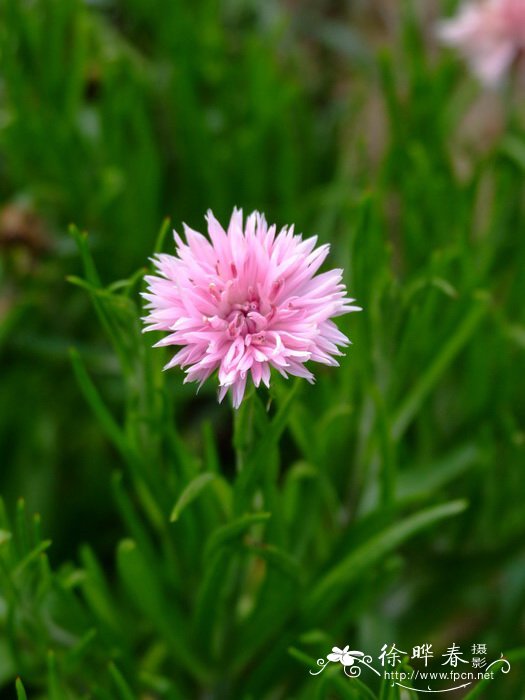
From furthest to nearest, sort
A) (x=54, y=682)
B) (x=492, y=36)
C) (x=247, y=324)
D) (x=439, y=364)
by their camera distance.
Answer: (x=492, y=36) → (x=439, y=364) → (x=54, y=682) → (x=247, y=324)

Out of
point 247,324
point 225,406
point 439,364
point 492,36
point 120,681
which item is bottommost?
point 120,681

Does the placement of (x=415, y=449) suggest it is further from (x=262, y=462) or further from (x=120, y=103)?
(x=120, y=103)

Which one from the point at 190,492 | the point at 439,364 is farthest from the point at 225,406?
the point at 190,492

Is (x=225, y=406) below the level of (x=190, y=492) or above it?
above

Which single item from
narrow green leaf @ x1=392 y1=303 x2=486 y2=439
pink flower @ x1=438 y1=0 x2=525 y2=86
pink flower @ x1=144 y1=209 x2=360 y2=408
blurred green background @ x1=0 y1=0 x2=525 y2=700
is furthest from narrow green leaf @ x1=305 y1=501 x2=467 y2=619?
pink flower @ x1=438 y1=0 x2=525 y2=86

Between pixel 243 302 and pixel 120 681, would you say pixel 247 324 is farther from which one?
pixel 120 681

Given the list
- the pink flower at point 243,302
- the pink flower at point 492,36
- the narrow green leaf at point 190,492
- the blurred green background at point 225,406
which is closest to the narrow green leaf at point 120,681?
the blurred green background at point 225,406

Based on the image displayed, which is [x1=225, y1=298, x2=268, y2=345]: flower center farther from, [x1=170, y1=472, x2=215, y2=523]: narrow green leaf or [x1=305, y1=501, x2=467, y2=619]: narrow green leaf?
[x1=305, y1=501, x2=467, y2=619]: narrow green leaf

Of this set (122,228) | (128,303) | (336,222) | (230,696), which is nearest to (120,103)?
(122,228)
